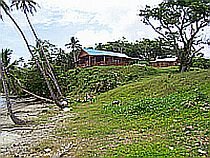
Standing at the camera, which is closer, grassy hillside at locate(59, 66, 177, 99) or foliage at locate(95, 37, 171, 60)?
grassy hillside at locate(59, 66, 177, 99)

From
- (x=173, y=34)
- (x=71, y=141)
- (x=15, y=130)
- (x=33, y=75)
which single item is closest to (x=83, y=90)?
(x=33, y=75)

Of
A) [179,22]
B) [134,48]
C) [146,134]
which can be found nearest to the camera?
[146,134]

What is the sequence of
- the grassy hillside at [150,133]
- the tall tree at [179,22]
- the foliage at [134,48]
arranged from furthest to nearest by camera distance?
1. the foliage at [134,48]
2. the tall tree at [179,22]
3. the grassy hillside at [150,133]

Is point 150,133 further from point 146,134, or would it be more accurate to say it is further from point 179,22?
point 179,22

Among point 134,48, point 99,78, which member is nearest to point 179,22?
point 99,78

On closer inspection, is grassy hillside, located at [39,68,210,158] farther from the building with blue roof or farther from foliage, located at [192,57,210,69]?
the building with blue roof

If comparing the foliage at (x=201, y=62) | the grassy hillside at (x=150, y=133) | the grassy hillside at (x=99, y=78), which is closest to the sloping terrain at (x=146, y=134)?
the grassy hillside at (x=150, y=133)

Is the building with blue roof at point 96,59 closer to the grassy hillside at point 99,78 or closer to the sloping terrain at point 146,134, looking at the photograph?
the grassy hillside at point 99,78

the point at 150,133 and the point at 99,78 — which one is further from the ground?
the point at 150,133

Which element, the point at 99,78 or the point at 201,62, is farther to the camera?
the point at 201,62

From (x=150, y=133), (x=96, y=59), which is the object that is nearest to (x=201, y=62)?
(x=96, y=59)

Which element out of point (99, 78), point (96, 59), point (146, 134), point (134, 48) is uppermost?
point (134, 48)

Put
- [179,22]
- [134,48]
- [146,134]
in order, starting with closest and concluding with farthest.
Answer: [146,134] → [179,22] → [134,48]

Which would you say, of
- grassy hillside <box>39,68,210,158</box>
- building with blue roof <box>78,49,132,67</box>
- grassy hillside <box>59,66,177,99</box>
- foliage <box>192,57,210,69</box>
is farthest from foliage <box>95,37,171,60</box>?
grassy hillside <box>39,68,210,158</box>
